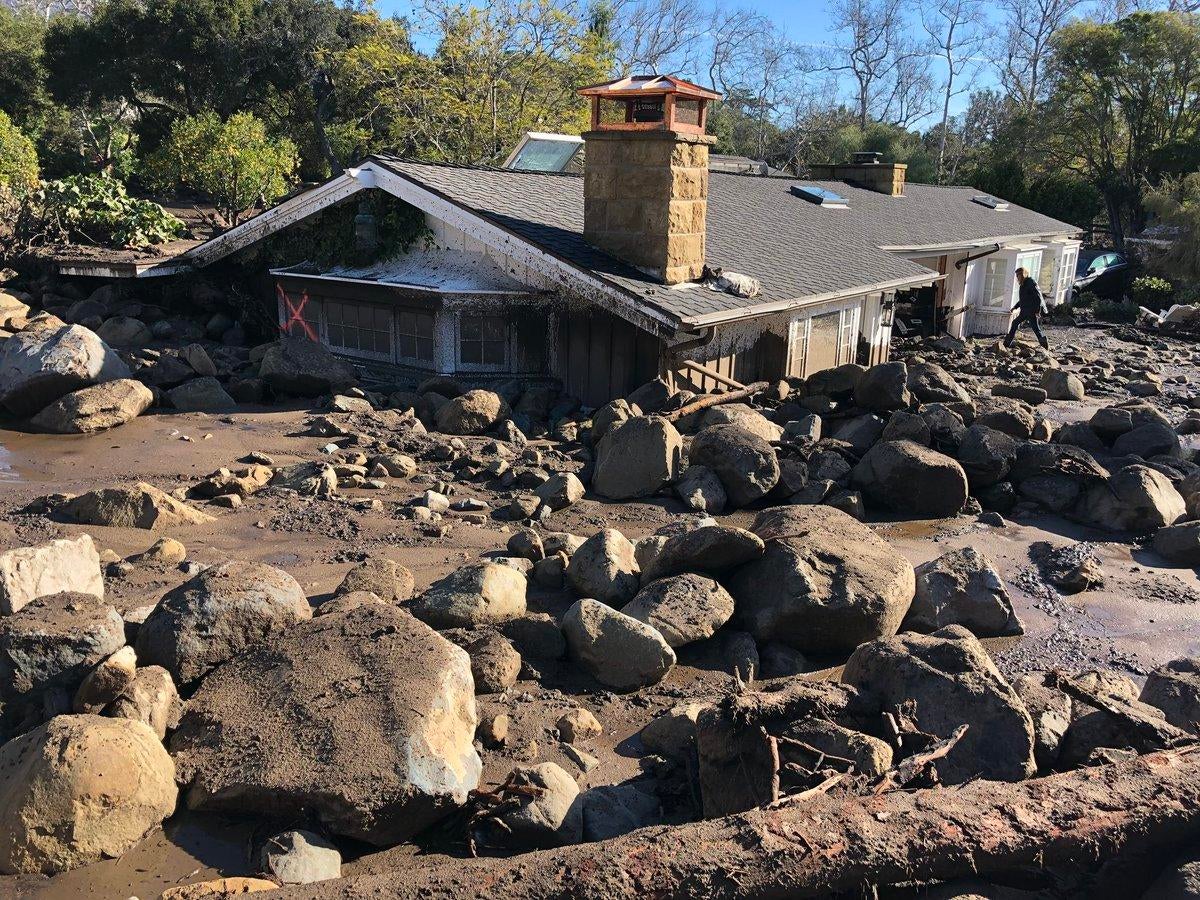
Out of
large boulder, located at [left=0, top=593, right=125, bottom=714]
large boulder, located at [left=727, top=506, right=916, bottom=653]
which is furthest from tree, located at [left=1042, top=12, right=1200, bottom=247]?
large boulder, located at [left=0, top=593, right=125, bottom=714]

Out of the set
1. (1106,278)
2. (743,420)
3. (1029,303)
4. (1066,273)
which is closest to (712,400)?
(743,420)

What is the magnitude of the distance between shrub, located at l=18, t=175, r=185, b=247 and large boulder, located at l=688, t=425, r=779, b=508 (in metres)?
13.4

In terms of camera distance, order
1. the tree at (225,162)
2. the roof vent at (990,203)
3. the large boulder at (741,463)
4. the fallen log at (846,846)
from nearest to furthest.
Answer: the fallen log at (846,846) → the large boulder at (741,463) → the tree at (225,162) → the roof vent at (990,203)

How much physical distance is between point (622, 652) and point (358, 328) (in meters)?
9.41

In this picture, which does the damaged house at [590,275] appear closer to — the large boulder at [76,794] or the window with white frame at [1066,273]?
the large boulder at [76,794]

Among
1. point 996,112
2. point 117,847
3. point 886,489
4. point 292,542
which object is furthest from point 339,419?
point 996,112

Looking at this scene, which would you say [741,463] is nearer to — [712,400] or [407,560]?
[712,400]

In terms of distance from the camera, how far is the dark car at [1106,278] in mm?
30656

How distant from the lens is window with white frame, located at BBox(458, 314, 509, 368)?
1359 centimetres

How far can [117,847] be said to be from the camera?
177 inches

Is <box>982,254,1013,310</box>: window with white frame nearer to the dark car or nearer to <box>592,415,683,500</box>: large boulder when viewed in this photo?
the dark car

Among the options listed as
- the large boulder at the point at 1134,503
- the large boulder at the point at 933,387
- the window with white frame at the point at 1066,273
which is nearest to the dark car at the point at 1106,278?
the window with white frame at the point at 1066,273

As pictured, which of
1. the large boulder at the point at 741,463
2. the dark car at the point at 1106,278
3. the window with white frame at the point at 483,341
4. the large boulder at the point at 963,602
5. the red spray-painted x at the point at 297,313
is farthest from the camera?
the dark car at the point at 1106,278

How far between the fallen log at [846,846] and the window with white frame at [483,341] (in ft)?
31.3
